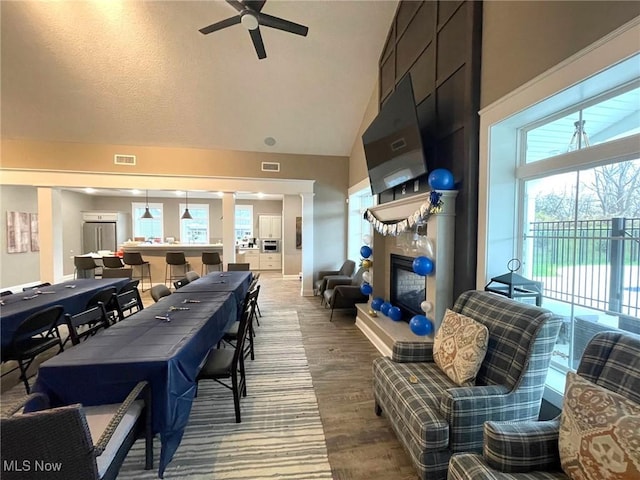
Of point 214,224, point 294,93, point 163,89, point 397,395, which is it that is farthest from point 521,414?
point 214,224

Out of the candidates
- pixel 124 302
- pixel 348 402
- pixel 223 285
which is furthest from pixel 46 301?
pixel 348 402

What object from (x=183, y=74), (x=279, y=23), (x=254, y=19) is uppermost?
(x=183, y=74)

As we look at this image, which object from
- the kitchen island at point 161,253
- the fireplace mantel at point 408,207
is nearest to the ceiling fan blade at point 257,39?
the fireplace mantel at point 408,207

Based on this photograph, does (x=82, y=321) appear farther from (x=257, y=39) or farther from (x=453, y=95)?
(x=453, y=95)

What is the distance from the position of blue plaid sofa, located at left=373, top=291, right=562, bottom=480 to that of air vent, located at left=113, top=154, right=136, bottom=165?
665 centimetres

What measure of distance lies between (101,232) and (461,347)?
35.2ft

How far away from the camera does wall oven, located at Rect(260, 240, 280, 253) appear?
407 inches

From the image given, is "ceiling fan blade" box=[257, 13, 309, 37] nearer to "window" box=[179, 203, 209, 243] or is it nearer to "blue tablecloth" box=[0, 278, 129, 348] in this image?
"blue tablecloth" box=[0, 278, 129, 348]

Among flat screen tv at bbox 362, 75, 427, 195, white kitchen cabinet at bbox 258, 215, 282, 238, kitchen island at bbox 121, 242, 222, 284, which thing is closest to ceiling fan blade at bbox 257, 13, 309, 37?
flat screen tv at bbox 362, 75, 427, 195

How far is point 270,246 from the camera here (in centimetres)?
1034

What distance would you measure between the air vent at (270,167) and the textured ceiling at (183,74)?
1.01 feet

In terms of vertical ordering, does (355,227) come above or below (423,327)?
above

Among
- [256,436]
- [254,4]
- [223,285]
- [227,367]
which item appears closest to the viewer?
[256,436]

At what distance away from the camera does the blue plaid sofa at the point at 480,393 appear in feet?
5.22
